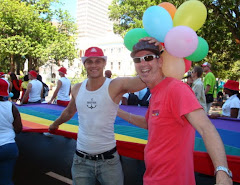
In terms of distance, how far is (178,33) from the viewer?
1682 mm

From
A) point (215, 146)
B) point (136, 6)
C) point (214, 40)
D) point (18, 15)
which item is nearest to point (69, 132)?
point (215, 146)

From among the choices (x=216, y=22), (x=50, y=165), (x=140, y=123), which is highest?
(x=216, y=22)

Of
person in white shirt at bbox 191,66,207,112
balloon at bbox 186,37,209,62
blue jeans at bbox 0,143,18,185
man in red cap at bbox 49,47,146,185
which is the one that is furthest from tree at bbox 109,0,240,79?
blue jeans at bbox 0,143,18,185

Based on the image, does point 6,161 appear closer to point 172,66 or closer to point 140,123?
point 140,123

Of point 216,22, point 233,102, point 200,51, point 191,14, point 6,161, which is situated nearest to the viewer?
point 191,14

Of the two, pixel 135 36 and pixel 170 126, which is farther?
pixel 135 36

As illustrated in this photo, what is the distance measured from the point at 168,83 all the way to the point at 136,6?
63.1 ft

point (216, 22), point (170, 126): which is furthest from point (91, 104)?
point (216, 22)

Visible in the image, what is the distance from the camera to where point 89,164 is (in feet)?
7.15

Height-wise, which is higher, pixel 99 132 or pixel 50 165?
pixel 99 132

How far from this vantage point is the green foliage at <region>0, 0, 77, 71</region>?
22.7 m

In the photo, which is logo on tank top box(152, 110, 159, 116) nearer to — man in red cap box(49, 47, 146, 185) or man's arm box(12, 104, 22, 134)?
man in red cap box(49, 47, 146, 185)

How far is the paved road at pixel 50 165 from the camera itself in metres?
4.23

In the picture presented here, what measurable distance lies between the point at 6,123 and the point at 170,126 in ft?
6.87
